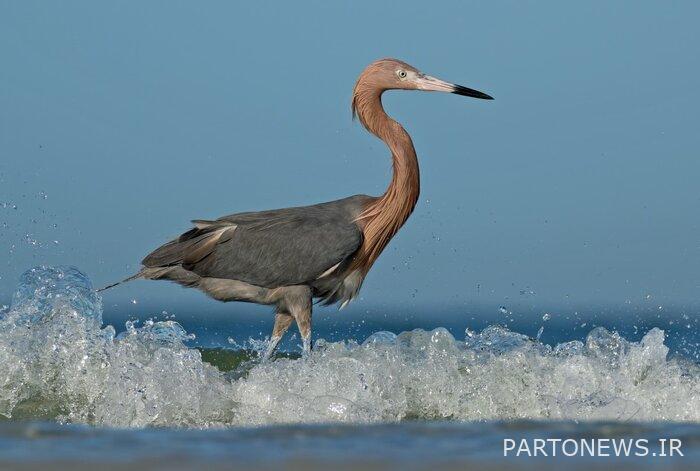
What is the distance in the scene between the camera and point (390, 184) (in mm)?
9164

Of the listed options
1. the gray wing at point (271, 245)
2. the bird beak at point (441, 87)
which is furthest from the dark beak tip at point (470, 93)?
the gray wing at point (271, 245)

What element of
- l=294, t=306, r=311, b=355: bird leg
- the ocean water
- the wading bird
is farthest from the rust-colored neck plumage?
the ocean water

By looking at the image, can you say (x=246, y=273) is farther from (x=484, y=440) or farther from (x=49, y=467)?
(x=49, y=467)

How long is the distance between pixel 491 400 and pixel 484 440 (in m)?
1.88

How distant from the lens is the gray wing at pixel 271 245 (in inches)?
340

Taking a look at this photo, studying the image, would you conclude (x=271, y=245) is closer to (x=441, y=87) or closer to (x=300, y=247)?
(x=300, y=247)

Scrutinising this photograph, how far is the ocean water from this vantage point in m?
5.12

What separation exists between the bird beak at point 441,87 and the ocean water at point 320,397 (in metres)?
2.18

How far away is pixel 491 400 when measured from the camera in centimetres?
752

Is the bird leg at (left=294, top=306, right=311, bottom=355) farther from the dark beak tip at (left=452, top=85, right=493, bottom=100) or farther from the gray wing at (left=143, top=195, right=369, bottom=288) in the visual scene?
the dark beak tip at (left=452, top=85, right=493, bottom=100)

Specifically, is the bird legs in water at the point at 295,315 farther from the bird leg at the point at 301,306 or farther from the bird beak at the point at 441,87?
the bird beak at the point at 441,87

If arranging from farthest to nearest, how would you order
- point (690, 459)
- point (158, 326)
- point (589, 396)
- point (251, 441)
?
point (158, 326)
point (589, 396)
point (251, 441)
point (690, 459)

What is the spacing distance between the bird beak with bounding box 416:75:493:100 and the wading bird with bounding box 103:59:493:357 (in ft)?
0.17

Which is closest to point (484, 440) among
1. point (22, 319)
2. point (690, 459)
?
point (690, 459)
